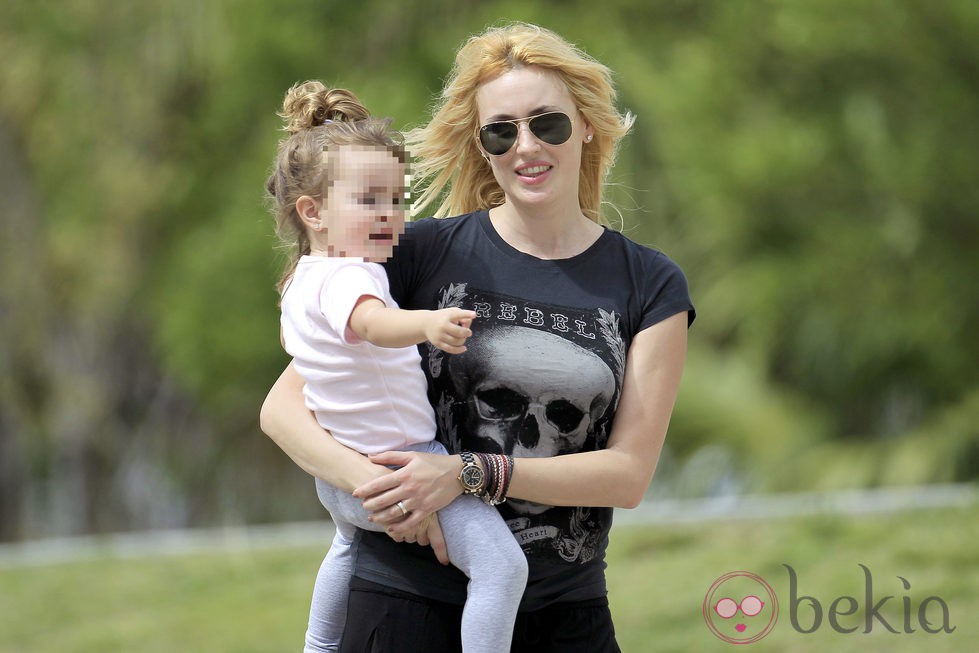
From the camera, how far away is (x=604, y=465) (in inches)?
92.7

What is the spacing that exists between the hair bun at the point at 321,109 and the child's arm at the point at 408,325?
43cm

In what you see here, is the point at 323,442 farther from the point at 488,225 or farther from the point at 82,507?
the point at 82,507

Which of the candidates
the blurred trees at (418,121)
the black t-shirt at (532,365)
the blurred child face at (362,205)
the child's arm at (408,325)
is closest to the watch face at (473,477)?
the black t-shirt at (532,365)

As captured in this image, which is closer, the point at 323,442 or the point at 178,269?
the point at 323,442

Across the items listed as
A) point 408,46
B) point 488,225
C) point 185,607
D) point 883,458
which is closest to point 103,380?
point 408,46

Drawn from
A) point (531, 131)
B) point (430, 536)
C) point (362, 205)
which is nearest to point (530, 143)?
point (531, 131)

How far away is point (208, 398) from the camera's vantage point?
11.5 meters

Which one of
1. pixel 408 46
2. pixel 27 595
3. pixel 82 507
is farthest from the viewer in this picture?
pixel 82 507

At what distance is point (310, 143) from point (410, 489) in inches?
27.0

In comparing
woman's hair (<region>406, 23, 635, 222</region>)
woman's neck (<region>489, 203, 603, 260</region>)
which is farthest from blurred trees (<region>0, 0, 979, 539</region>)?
woman's neck (<region>489, 203, 603, 260</region>)

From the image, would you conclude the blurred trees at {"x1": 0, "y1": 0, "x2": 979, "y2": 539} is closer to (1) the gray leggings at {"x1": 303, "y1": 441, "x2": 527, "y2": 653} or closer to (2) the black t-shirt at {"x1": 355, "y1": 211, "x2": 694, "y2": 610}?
(2) the black t-shirt at {"x1": 355, "y1": 211, "x2": 694, "y2": 610}

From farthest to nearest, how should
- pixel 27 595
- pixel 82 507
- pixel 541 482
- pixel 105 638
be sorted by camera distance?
pixel 82 507 → pixel 27 595 → pixel 105 638 → pixel 541 482

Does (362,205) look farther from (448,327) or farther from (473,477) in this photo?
(473,477)

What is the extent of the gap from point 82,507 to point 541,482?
11067mm
